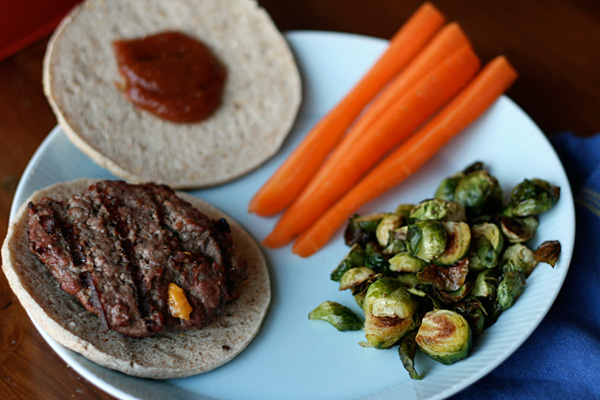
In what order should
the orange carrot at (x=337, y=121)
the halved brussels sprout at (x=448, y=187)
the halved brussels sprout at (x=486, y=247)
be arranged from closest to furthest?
the halved brussels sprout at (x=486, y=247)
the halved brussels sprout at (x=448, y=187)
the orange carrot at (x=337, y=121)


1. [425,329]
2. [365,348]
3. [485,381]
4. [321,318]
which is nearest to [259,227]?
[321,318]

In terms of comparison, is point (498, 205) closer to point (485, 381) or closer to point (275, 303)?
point (485, 381)

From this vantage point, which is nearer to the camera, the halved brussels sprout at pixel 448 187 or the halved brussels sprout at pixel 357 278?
the halved brussels sprout at pixel 357 278

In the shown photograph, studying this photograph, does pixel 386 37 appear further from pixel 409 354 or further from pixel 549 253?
pixel 409 354

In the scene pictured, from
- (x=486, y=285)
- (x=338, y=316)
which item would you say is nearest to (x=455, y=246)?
(x=486, y=285)

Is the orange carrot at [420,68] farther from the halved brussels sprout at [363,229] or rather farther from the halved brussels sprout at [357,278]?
the halved brussels sprout at [357,278]

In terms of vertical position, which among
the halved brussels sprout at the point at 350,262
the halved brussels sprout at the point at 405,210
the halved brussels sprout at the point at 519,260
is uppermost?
the halved brussels sprout at the point at 405,210

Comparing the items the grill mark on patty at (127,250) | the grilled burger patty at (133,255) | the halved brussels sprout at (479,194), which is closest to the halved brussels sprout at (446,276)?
the halved brussels sprout at (479,194)

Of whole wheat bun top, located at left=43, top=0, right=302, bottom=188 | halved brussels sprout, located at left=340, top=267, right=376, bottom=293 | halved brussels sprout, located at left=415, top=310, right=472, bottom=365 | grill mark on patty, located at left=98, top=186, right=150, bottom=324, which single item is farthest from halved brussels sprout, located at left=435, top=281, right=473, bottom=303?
whole wheat bun top, located at left=43, top=0, right=302, bottom=188
